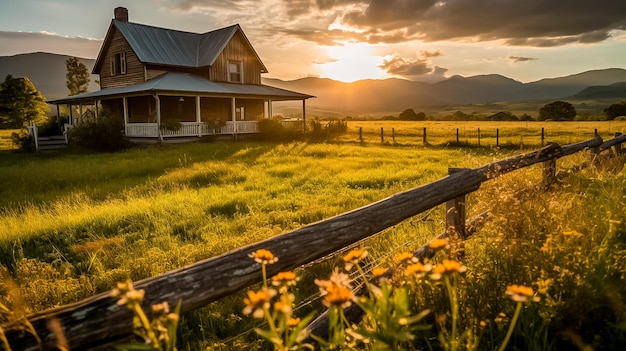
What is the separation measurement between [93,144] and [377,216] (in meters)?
23.8

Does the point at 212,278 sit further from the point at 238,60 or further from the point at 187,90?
the point at 238,60

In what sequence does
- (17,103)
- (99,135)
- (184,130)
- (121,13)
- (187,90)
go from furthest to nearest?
(17,103)
(121,13)
(184,130)
(187,90)
(99,135)

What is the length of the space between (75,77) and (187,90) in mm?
57783

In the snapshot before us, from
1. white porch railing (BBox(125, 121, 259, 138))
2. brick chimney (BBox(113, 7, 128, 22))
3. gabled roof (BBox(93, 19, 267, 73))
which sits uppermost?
brick chimney (BBox(113, 7, 128, 22))

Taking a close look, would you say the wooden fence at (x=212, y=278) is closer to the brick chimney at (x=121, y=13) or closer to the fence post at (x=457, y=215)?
the fence post at (x=457, y=215)

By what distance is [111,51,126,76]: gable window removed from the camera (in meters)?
30.8

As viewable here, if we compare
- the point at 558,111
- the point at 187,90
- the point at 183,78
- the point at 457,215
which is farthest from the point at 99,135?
the point at 558,111

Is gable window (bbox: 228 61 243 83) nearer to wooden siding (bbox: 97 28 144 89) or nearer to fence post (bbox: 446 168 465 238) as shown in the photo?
wooden siding (bbox: 97 28 144 89)

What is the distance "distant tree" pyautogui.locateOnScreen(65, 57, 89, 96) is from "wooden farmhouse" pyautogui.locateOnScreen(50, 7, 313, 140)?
44070mm

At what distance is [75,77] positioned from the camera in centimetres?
7212

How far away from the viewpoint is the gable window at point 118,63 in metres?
30.8

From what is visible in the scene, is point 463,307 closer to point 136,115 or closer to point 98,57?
point 136,115

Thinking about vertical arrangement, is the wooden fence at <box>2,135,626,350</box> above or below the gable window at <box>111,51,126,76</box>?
below

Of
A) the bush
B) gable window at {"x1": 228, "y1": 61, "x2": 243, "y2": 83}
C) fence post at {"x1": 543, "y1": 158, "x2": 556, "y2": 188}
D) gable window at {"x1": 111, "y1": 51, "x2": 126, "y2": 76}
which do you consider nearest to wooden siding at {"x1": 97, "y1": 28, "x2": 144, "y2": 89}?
gable window at {"x1": 111, "y1": 51, "x2": 126, "y2": 76}
